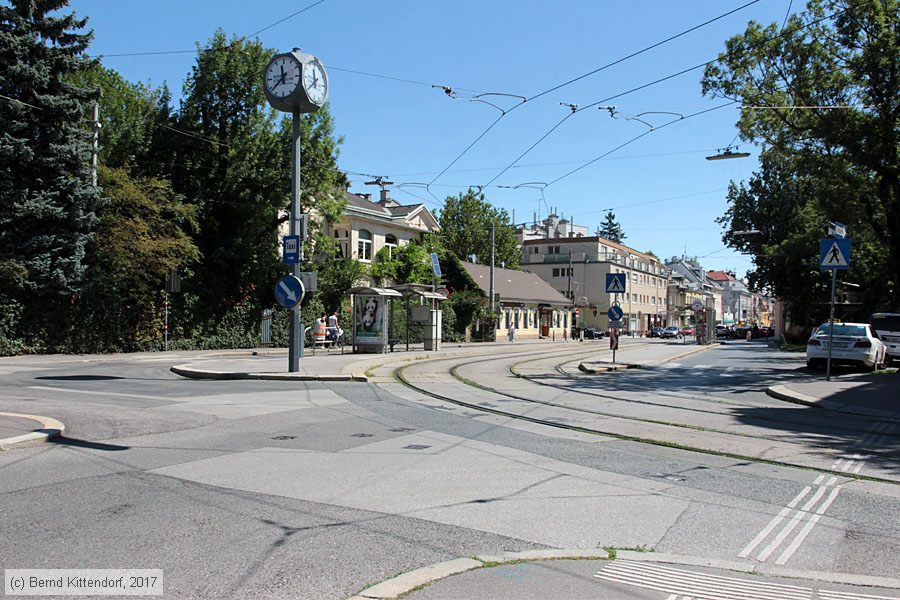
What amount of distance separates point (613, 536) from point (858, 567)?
165 centimetres

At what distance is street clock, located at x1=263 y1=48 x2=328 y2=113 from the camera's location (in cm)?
1828

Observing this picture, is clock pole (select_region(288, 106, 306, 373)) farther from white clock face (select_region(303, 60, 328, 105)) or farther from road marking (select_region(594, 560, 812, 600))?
road marking (select_region(594, 560, 812, 600))

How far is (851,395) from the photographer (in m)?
15.1

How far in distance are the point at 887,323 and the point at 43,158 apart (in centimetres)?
3195

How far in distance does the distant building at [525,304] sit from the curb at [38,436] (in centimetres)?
4541

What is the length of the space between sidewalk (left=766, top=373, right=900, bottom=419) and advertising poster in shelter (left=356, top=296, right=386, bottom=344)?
1548cm

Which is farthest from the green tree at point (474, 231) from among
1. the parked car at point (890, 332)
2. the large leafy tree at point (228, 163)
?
the parked car at point (890, 332)

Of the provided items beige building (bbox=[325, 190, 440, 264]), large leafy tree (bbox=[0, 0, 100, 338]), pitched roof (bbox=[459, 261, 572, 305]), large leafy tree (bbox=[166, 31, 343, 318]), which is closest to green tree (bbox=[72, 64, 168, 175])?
large leafy tree (bbox=[166, 31, 343, 318])

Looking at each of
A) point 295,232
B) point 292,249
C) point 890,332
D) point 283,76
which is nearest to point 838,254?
point 890,332

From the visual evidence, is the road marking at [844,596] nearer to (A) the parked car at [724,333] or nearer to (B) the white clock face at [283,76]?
(B) the white clock face at [283,76]

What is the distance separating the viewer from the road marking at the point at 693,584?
4.16 m

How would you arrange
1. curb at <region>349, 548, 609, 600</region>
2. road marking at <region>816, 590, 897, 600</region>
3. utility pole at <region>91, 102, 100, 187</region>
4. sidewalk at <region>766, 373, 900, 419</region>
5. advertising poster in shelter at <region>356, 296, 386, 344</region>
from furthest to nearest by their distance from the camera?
advertising poster in shelter at <region>356, 296, 386, 344</region>, utility pole at <region>91, 102, 100, 187</region>, sidewalk at <region>766, 373, 900, 419</region>, road marking at <region>816, 590, 897, 600</region>, curb at <region>349, 548, 609, 600</region>

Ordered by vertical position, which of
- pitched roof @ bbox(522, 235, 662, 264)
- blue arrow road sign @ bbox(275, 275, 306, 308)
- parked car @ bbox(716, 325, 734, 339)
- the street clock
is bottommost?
parked car @ bbox(716, 325, 734, 339)

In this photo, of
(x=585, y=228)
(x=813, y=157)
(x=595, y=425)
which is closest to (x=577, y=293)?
(x=585, y=228)
